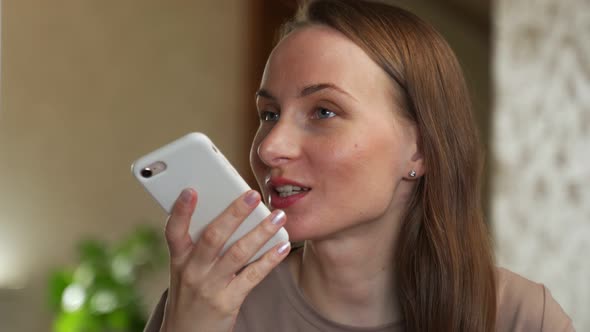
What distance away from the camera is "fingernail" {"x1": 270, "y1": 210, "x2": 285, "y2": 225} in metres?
0.98

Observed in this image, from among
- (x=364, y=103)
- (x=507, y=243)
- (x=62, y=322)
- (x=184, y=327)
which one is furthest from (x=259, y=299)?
(x=62, y=322)

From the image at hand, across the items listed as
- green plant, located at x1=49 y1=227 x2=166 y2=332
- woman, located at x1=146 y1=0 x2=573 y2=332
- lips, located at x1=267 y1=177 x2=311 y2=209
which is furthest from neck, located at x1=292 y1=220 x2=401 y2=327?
green plant, located at x1=49 y1=227 x2=166 y2=332

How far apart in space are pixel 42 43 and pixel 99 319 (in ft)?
4.15

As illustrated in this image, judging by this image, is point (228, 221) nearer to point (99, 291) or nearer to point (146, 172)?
point (146, 172)

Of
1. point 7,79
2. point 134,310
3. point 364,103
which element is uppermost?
point 364,103

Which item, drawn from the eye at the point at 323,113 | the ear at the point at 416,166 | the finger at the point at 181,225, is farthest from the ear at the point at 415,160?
the finger at the point at 181,225

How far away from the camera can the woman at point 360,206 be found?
1.02m

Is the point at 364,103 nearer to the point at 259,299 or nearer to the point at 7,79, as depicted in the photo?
the point at 259,299

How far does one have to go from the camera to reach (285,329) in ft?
3.98

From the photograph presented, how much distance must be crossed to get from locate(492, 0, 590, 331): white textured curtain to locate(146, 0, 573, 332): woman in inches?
51.6

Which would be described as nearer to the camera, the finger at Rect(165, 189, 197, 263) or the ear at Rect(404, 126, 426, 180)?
the finger at Rect(165, 189, 197, 263)

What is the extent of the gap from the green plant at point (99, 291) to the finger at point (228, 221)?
2.42m

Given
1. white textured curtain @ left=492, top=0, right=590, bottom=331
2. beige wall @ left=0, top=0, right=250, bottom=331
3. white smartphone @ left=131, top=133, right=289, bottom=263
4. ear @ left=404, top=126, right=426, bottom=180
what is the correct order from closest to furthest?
white smartphone @ left=131, top=133, right=289, bottom=263
ear @ left=404, top=126, right=426, bottom=180
white textured curtain @ left=492, top=0, right=590, bottom=331
beige wall @ left=0, top=0, right=250, bottom=331

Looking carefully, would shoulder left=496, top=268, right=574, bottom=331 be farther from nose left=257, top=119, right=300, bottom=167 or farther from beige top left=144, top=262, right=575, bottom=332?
nose left=257, top=119, right=300, bottom=167
